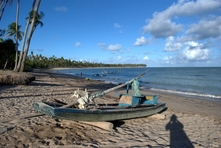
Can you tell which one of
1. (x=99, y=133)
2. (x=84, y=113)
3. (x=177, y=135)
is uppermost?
(x=84, y=113)

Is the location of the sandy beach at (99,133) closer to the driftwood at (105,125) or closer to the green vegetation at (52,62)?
the driftwood at (105,125)

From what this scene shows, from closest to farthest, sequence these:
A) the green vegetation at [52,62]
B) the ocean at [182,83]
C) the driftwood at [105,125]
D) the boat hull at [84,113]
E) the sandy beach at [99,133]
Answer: the sandy beach at [99,133] < the boat hull at [84,113] < the driftwood at [105,125] < the ocean at [182,83] < the green vegetation at [52,62]

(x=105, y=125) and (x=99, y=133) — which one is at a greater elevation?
(x=105, y=125)

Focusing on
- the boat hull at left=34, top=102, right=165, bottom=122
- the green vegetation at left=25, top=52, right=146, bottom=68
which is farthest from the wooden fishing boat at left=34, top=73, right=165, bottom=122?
the green vegetation at left=25, top=52, right=146, bottom=68

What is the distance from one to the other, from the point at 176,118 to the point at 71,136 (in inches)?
206

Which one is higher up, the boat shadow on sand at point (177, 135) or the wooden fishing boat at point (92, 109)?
the wooden fishing boat at point (92, 109)

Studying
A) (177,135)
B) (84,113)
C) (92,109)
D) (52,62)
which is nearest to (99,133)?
(84,113)

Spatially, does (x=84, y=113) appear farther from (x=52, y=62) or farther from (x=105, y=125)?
(x=52, y=62)

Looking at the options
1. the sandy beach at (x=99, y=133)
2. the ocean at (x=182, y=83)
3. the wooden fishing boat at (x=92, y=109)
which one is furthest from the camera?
the ocean at (x=182, y=83)

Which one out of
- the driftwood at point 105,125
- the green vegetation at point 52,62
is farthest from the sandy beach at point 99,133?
the green vegetation at point 52,62

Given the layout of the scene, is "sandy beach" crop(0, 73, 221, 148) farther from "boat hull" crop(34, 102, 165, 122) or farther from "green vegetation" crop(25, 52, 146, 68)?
"green vegetation" crop(25, 52, 146, 68)

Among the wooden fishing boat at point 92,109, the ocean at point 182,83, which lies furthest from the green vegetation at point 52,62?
the wooden fishing boat at point 92,109

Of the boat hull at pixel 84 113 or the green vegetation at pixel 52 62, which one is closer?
the boat hull at pixel 84 113

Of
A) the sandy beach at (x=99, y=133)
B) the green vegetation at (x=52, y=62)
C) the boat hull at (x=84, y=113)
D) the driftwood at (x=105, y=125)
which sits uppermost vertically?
the green vegetation at (x=52, y=62)
